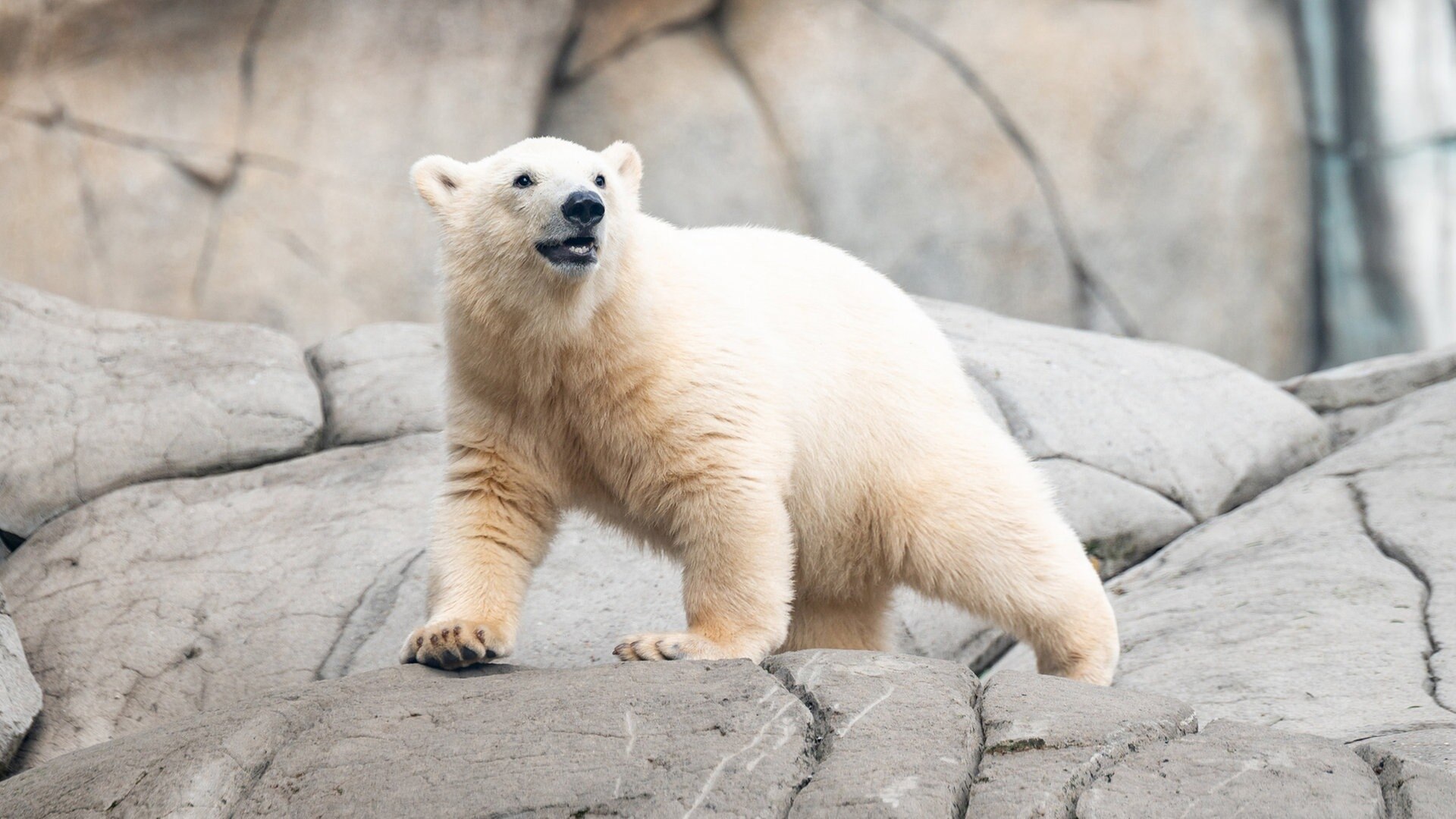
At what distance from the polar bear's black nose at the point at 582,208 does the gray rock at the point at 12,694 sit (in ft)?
7.42

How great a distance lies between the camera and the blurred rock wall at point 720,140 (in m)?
8.57

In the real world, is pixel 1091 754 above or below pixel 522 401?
below

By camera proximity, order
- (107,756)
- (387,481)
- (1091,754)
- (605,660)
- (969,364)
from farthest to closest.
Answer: (969,364)
(387,481)
(605,660)
(107,756)
(1091,754)

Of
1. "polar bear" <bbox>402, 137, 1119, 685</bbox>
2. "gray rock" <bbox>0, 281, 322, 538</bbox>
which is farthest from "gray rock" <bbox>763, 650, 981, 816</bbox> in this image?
"gray rock" <bbox>0, 281, 322, 538</bbox>

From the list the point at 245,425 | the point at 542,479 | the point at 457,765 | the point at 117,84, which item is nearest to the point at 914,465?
the point at 542,479

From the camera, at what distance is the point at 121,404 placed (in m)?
5.50

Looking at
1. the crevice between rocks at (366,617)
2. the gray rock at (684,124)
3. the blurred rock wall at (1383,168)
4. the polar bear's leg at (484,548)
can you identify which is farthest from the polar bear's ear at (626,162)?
the blurred rock wall at (1383,168)

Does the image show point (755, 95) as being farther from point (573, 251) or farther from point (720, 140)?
point (573, 251)

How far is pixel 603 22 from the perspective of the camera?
9516mm

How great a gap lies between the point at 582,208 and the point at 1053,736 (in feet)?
5.72

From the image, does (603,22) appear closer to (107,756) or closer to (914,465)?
(914,465)

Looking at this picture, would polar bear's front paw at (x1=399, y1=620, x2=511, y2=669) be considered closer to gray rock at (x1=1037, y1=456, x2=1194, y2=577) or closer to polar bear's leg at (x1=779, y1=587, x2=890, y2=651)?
polar bear's leg at (x1=779, y1=587, x2=890, y2=651)

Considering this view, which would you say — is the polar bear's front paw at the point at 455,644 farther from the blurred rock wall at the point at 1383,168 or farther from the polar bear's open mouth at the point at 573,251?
the blurred rock wall at the point at 1383,168

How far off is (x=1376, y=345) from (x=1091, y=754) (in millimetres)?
8827
